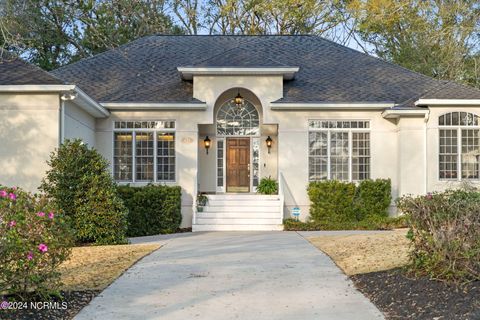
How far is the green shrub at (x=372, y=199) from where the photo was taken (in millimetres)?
18156

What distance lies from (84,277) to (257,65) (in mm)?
11210

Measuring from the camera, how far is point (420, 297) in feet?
24.0

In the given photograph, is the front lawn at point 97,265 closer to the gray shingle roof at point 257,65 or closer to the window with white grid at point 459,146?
the gray shingle roof at point 257,65

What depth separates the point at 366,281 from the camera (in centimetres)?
862

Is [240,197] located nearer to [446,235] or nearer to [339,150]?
[339,150]

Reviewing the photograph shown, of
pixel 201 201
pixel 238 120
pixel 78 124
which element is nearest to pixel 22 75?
pixel 78 124

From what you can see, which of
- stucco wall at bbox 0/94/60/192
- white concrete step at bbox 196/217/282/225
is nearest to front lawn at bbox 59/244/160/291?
stucco wall at bbox 0/94/60/192

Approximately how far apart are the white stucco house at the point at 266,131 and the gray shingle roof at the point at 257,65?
76 mm

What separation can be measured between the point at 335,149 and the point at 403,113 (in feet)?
8.02

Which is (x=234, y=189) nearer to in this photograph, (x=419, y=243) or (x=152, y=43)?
(x=152, y=43)

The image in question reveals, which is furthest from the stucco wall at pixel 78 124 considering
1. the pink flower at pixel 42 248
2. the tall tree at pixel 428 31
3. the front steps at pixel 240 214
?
the tall tree at pixel 428 31

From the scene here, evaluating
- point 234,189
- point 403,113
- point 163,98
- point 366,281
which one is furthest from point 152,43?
point 366,281

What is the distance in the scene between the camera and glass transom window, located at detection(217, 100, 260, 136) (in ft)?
66.3

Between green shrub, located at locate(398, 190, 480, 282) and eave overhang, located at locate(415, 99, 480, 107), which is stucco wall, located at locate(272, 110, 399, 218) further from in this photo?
green shrub, located at locate(398, 190, 480, 282)
